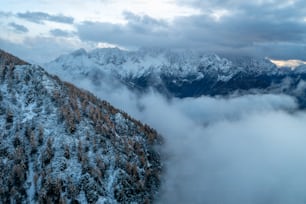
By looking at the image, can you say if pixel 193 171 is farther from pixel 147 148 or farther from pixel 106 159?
pixel 106 159

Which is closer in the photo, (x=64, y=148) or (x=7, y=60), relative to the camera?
(x=64, y=148)

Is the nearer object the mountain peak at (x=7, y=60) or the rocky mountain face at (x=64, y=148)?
the rocky mountain face at (x=64, y=148)

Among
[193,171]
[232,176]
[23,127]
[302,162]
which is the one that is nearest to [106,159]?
[23,127]

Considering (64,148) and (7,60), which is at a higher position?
(7,60)

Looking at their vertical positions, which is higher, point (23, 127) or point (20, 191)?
point (23, 127)

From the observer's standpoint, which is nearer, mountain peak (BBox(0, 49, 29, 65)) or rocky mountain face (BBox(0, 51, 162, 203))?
rocky mountain face (BBox(0, 51, 162, 203))

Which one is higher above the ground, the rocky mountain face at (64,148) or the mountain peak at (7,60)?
the mountain peak at (7,60)

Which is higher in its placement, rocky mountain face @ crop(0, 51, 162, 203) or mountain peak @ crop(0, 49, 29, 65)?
mountain peak @ crop(0, 49, 29, 65)

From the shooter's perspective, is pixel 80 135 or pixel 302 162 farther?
pixel 302 162
